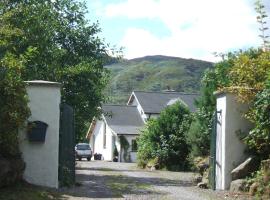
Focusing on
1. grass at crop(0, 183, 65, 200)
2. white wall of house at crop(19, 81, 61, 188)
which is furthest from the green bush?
white wall of house at crop(19, 81, 61, 188)

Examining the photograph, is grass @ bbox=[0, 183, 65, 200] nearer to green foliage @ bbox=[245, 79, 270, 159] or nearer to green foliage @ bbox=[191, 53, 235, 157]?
green foliage @ bbox=[245, 79, 270, 159]

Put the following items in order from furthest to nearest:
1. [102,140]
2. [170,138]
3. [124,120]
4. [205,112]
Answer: [102,140]
[124,120]
[170,138]
[205,112]

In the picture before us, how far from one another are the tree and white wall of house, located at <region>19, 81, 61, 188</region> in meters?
3.57

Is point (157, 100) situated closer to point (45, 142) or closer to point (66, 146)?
point (66, 146)

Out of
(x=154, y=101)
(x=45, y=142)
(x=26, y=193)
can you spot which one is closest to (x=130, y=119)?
(x=154, y=101)

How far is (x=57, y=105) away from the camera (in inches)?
540

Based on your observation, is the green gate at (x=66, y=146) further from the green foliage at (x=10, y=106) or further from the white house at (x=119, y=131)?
the white house at (x=119, y=131)

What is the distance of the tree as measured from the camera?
18703 mm

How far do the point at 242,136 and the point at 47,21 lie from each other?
939cm

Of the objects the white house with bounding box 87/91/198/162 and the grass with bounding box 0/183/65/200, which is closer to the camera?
the grass with bounding box 0/183/65/200

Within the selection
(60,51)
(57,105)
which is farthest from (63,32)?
(57,105)

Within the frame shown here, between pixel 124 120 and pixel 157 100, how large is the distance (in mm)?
4253

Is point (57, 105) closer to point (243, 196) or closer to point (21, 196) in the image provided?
point (21, 196)

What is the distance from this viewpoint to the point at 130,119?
5725 centimetres
